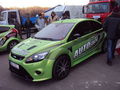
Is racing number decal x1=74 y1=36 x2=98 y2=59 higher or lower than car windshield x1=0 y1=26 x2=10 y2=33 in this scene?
lower

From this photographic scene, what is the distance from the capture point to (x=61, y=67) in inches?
177

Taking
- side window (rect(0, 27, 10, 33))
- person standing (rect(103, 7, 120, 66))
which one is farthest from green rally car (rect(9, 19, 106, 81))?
side window (rect(0, 27, 10, 33))

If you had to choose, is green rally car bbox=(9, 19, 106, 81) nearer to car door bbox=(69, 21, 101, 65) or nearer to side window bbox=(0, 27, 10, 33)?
car door bbox=(69, 21, 101, 65)

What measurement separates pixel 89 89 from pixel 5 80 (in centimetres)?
233

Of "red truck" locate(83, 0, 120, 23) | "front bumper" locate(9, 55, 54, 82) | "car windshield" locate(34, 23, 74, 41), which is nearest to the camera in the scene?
"front bumper" locate(9, 55, 54, 82)

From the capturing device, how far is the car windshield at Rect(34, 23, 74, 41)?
4954mm

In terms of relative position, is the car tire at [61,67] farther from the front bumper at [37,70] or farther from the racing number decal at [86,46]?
the racing number decal at [86,46]

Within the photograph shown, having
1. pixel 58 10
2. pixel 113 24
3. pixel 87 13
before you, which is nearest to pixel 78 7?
pixel 58 10

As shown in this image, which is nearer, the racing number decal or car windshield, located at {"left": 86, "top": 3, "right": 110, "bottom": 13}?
the racing number decal

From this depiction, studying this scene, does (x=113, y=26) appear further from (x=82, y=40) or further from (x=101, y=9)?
(x=101, y=9)

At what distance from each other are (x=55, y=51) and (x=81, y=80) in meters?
1.04

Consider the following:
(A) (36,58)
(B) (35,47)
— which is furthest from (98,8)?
(A) (36,58)

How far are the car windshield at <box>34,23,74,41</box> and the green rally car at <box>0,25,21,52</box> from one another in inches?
107

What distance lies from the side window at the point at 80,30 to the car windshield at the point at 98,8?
6.32m
